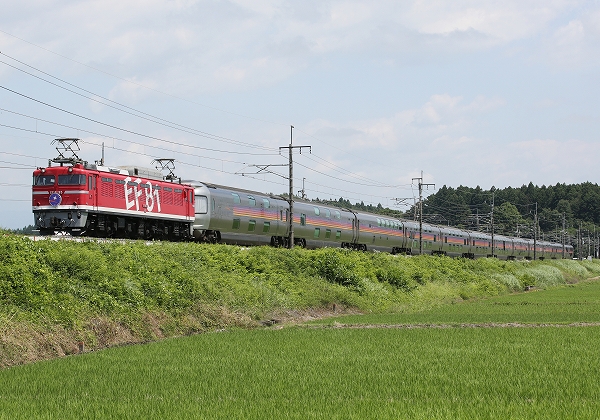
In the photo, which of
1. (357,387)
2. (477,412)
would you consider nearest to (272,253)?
(357,387)

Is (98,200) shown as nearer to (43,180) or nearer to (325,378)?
(43,180)

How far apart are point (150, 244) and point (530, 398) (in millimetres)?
21839

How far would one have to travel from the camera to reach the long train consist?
122 feet

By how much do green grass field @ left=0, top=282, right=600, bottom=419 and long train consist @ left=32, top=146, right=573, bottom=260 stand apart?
1370 cm

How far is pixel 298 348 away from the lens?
22781mm

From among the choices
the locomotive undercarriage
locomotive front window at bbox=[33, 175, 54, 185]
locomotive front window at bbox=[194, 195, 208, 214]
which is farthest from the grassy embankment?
locomotive front window at bbox=[33, 175, 54, 185]

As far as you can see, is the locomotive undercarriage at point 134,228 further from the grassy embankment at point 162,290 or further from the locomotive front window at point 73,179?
the grassy embankment at point 162,290

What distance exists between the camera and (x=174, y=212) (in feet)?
144

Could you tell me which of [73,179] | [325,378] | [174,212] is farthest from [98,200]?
[325,378]

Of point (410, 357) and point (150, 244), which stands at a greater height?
point (150, 244)

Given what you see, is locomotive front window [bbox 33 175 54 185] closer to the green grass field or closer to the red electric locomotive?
the red electric locomotive

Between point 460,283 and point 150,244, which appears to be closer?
point 150,244

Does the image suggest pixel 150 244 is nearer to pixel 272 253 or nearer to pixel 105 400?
pixel 272 253

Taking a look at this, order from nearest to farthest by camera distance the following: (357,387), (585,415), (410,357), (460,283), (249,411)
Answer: (585,415) < (249,411) < (357,387) < (410,357) < (460,283)
